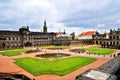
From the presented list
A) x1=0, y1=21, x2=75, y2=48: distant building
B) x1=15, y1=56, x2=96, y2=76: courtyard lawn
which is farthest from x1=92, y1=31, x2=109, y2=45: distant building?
x1=15, y1=56, x2=96, y2=76: courtyard lawn

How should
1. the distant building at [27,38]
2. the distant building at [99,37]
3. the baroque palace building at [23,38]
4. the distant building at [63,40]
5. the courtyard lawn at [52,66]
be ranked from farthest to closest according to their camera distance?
the distant building at [63,40] < the distant building at [99,37] < the distant building at [27,38] < the baroque palace building at [23,38] < the courtyard lawn at [52,66]

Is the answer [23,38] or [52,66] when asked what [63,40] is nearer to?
[23,38]

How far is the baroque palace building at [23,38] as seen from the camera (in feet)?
285

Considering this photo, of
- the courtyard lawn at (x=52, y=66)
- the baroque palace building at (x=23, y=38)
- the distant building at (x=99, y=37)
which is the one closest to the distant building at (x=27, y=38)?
the baroque palace building at (x=23, y=38)

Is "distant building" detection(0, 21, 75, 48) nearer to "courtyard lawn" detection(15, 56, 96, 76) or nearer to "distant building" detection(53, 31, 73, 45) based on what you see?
"distant building" detection(53, 31, 73, 45)

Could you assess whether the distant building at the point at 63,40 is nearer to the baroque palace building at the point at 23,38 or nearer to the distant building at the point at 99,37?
the baroque palace building at the point at 23,38

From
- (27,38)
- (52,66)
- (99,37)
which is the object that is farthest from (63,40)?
(52,66)

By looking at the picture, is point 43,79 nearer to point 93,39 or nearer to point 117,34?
point 117,34

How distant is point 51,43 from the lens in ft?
382

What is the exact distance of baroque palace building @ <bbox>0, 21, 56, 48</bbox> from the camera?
86750mm

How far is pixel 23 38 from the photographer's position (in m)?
96.2

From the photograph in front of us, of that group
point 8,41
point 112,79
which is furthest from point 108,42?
point 112,79

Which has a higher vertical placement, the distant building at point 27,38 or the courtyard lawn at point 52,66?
the distant building at point 27,38

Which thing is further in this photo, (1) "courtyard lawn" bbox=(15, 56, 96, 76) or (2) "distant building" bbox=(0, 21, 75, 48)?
(2) "distant building" bbox=(0, 21, 75, 48)
